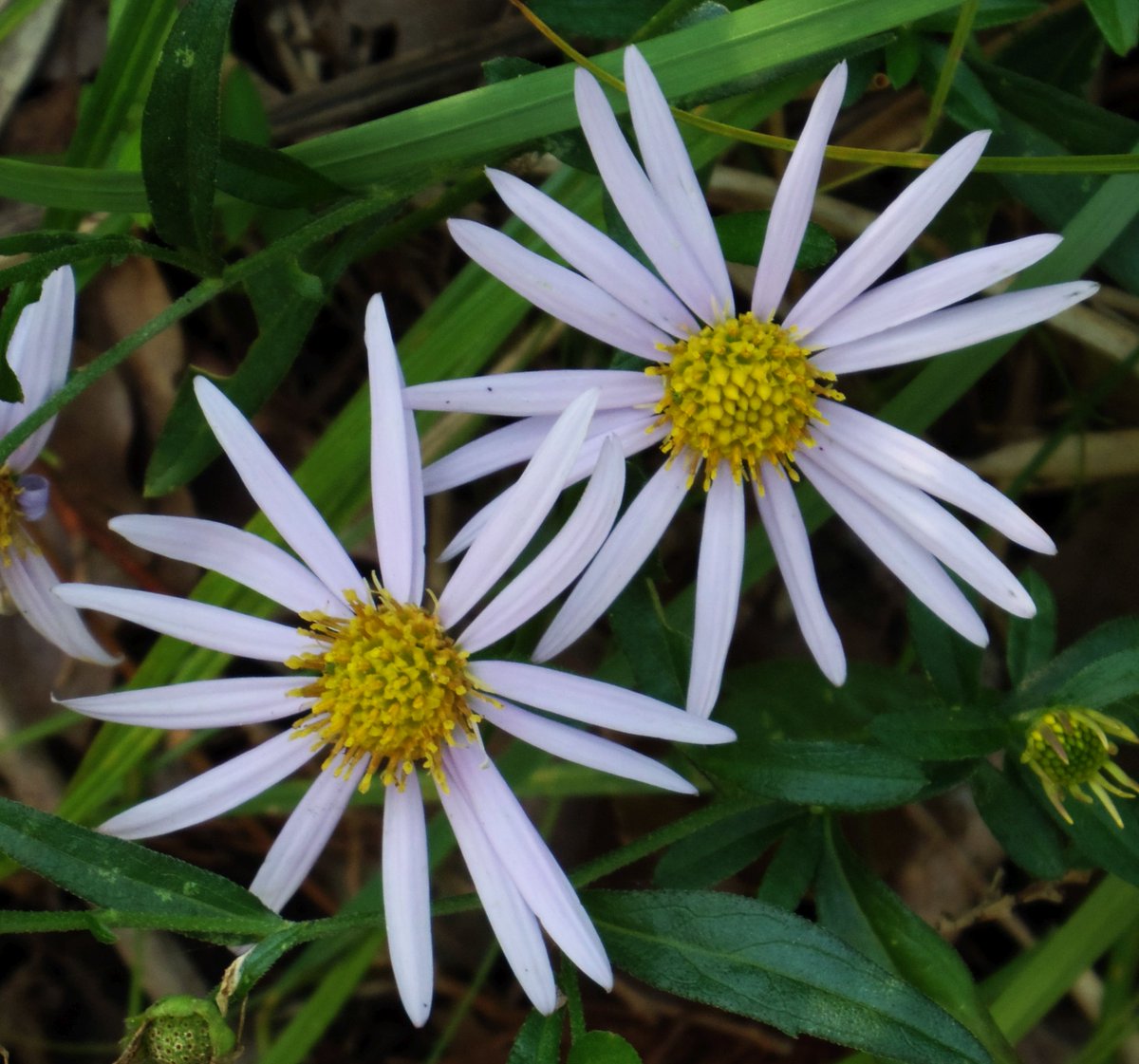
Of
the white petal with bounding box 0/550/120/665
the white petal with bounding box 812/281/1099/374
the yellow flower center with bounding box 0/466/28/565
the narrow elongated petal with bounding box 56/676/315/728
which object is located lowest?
the white petal with bounding box 812/281/1099/374

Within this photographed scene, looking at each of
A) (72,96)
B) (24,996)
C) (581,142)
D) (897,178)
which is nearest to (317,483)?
(581,142)

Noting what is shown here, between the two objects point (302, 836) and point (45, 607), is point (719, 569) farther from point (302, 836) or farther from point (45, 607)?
point (45, 607)

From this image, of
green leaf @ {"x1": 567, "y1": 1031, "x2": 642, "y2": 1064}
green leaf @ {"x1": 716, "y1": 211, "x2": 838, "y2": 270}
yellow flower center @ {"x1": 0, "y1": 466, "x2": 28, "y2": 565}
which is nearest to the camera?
green leaf @ {"x1": 567, "y1": 1031, "x2": 642, "y2": 1064}

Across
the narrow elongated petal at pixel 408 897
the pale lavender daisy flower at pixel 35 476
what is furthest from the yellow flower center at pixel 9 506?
the narrow elongated petal at pixel 408 897

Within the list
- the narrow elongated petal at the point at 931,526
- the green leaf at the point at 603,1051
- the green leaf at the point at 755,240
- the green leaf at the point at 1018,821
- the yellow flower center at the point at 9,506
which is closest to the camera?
the green leaf at the point at 603,1051

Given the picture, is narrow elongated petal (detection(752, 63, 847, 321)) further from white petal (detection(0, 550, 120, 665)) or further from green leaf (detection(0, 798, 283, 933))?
white petal (detection(0, 550, 120, 665))

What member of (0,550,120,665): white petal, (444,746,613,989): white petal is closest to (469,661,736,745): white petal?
(444,746,613,989): white petal

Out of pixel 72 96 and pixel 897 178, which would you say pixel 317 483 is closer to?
pixel 72 96

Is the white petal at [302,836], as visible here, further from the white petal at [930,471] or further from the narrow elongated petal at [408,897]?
the white petal at [930,471]
